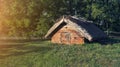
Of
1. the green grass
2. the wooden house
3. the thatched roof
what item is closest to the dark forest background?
the wooden house

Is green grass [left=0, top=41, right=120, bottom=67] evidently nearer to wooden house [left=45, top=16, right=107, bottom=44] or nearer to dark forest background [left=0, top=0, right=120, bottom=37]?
wooden house [left=45, top=16, right=107, bottom=44]

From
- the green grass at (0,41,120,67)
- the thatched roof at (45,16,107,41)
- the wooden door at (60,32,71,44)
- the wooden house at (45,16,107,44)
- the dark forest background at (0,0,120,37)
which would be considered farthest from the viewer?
the dark forest background at (0,0,120,37)

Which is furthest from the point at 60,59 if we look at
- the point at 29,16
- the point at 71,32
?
the point at 29,16

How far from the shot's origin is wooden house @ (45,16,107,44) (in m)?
40.3

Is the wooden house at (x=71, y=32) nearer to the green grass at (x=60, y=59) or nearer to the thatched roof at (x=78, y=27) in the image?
the thatched roof at (x=78, y=27)

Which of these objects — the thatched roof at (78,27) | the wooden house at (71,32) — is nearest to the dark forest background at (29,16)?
the wooden house at (71,32)

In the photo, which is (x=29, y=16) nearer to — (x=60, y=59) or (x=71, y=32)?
(x=71, y=32)

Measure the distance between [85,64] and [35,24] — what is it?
1089 inches

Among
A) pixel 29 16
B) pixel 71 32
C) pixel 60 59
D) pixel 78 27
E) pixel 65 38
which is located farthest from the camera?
pixel 29 16

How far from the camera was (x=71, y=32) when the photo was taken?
41.8m

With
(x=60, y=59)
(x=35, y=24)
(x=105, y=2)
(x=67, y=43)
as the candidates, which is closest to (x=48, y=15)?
(x=35, y=24)

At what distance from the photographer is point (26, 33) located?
51.6 meters

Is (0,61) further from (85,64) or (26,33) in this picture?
(26,33)

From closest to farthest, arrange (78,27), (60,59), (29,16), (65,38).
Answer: (60,59), (78,27), (65,38), (29,16)
